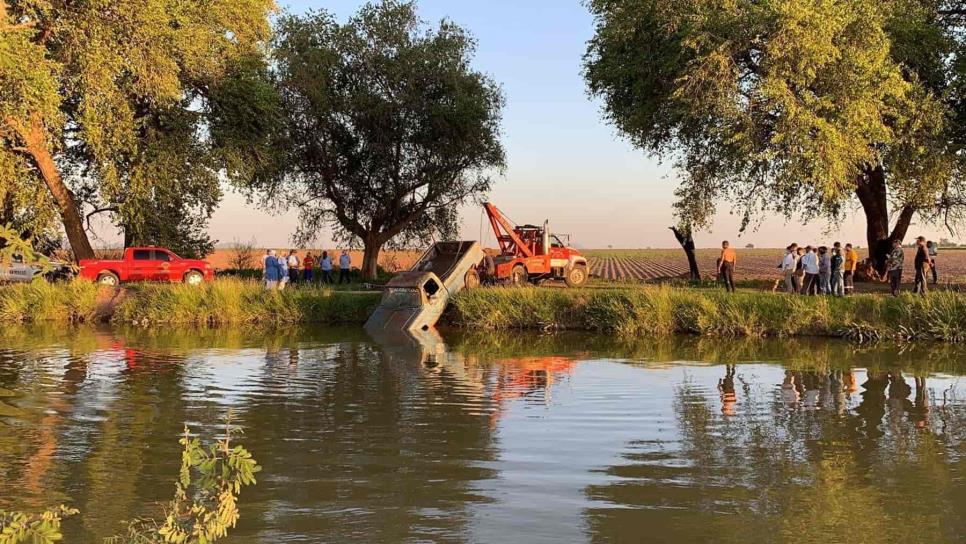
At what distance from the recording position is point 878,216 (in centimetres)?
3384

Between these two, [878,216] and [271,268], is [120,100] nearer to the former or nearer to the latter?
[271,268]

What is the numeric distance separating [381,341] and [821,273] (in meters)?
13.0

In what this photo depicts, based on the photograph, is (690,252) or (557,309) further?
(690,252)

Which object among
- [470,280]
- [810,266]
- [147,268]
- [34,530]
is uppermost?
[810,266]

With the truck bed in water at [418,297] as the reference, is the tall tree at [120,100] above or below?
above

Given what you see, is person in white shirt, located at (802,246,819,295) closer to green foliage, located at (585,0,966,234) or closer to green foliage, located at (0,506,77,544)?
green foliage, located at (585,0,966,234)

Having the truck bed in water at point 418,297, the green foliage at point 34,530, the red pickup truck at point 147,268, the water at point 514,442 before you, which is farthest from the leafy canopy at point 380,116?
the green foliage at point 34,530

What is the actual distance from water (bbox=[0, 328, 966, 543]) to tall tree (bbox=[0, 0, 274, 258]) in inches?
480

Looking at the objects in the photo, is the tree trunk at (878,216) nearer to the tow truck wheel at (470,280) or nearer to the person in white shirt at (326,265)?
the tow truck wheel at (470,280)

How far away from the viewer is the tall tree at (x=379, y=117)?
40188 millimetres

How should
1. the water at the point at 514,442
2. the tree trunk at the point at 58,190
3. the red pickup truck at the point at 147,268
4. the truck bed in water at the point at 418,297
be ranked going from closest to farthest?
the water at the point at 514,442 → the truck bed in water at the point at 418,297 → the tree trunk at the point at 58,190 → the red pickup truck at the point at 147,268

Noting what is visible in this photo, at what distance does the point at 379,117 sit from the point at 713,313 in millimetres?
22572

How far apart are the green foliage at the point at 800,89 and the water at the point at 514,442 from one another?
1176 cm

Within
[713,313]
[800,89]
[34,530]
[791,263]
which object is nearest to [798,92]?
[800,89]
